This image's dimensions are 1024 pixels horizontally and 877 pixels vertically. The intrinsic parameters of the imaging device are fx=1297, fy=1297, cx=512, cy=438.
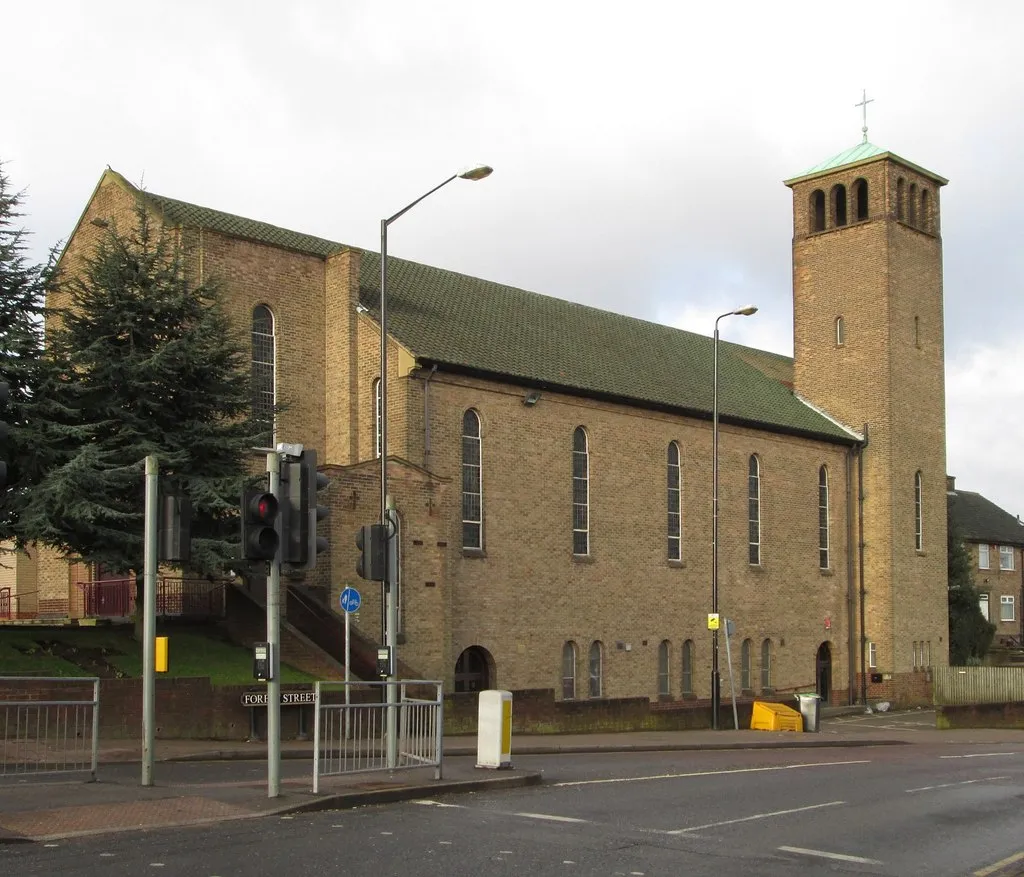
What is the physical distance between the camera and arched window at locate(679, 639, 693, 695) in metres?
38.9

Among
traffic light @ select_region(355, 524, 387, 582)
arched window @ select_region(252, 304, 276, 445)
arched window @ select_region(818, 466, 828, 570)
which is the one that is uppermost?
arched window @ select_region(252, 304, 276, 445)

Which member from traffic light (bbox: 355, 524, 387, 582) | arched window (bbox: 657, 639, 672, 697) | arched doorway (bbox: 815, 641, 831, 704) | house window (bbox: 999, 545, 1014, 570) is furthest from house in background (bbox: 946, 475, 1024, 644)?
traffic light (bbox: 355, 524, 387, 582)

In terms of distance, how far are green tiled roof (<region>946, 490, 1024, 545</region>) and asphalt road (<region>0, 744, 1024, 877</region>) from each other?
56296 mm

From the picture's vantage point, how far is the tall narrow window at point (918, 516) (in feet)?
156

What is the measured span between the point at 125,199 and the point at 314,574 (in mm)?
11183

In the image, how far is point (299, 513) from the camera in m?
13.7

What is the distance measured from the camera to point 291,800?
520 inches

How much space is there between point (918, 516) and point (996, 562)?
27.9 metres

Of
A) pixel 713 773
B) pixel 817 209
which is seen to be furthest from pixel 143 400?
pixel 817 209

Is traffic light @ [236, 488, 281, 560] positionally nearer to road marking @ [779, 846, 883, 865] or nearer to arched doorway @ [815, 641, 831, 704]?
road marking @ [779, 846, 883, 865]

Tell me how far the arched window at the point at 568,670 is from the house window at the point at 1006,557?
45.6 m

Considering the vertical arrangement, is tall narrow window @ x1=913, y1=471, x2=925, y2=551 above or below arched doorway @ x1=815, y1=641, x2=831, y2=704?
above

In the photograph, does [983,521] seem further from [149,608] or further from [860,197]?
[149,608]

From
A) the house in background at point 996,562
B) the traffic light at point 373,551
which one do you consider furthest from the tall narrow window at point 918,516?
the traffic light at point 373,551
